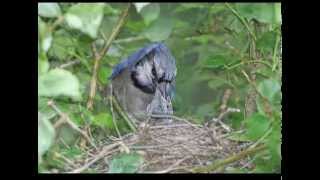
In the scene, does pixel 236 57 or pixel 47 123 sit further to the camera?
pixel 236 57

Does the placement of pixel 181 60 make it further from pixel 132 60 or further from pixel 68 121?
pixel 68 121

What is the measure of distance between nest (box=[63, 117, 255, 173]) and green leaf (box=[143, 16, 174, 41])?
0.47 ft

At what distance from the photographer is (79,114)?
108 cm

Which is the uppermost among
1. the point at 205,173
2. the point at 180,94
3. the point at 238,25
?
the point at 238,25

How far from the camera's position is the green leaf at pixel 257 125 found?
1060mm

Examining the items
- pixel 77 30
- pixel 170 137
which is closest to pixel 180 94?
pixel 170 137

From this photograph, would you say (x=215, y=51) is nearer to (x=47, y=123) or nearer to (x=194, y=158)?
(x=194, y=158)

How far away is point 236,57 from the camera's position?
3.68ft

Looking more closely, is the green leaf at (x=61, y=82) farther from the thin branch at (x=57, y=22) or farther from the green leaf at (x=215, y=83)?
the green leaf at (x=215, y=83)

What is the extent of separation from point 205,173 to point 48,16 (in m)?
0.34

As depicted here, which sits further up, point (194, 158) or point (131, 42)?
point (131, 42)

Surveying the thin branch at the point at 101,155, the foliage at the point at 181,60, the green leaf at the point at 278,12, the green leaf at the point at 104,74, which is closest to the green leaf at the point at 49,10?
the foliage at the point at 181,60

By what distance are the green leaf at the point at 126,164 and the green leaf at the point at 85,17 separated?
20cm

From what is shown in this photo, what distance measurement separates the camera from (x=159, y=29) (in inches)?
42.9
